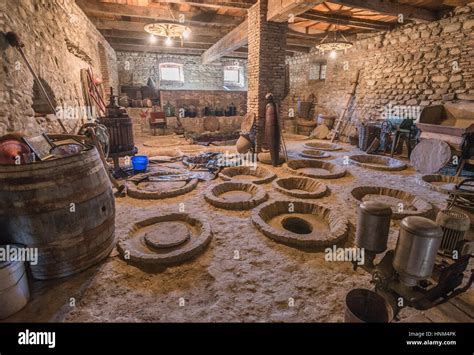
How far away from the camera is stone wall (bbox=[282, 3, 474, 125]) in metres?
6.57

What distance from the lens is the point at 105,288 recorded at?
2.33 meters

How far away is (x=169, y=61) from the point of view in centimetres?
1517

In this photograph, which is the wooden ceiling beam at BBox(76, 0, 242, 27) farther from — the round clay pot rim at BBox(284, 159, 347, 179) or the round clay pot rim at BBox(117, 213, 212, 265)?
the round clay pot rim at BBox(117, 213, 212, 265)

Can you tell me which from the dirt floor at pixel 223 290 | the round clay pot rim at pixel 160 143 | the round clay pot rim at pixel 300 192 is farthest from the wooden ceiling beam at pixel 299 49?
the dirt floor at pixel 223 290

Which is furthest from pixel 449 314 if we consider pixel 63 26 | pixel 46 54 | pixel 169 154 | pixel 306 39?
pixel 306 39

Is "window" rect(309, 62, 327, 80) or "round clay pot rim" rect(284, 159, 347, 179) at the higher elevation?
"window" rect(309, 62, 327, 80)

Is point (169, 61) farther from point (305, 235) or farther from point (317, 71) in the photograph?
point (305, 235)

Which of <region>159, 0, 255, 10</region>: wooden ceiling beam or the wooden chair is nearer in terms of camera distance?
<region>159, 0, 255, 10</region>: wooden ceiling beam

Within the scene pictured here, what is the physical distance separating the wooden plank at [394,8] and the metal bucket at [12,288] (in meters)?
7.45

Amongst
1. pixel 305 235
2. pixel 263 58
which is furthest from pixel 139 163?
pixel 263 58

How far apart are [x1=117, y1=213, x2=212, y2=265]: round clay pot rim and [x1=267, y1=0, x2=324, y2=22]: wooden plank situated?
5.15 meters

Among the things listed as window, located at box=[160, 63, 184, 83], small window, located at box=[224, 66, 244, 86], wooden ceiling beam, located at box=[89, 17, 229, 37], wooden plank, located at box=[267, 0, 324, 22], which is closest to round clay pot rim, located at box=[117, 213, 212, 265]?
wooden plank, located at box=[267, 0, 324, 22]

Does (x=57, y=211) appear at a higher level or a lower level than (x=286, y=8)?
lower

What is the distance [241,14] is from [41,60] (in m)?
6.05
